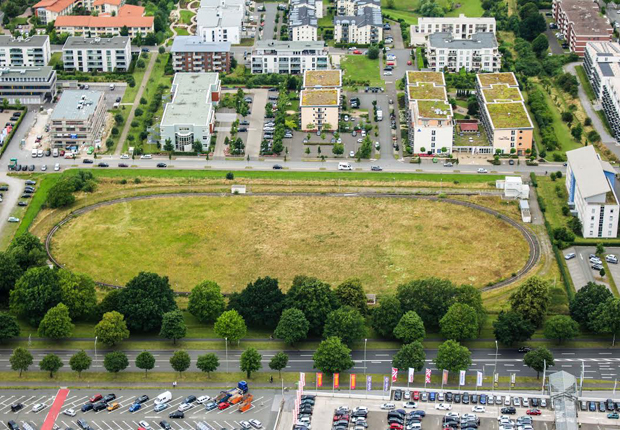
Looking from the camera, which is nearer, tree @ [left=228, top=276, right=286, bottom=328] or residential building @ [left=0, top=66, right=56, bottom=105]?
tree @ [left=228, top=276, right=286, bottom=328]

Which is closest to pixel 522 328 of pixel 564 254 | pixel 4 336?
pixel 564 254

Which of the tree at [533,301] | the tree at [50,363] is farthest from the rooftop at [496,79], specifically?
the tree at [50,363]

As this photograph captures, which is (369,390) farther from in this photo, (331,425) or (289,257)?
(289,257)

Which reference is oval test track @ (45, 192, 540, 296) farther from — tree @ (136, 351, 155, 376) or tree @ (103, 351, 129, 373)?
tree @ (103, 351, 129, 373)

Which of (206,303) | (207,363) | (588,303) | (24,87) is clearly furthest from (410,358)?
(24,87)

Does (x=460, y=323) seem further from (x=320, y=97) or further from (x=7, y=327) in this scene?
(x=320, y=97)

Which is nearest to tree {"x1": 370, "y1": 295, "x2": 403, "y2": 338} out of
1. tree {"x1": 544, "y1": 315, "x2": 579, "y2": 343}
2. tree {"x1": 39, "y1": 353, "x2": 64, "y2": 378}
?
tree {"x1": 544, "y1": 315, "x2": 579, "y2": 343}
